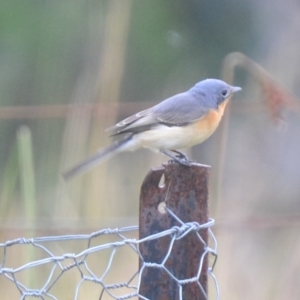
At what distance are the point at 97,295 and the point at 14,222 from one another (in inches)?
36.2

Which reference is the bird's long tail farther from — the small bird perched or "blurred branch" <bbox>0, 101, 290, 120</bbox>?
"blurred branch" <bbox>0, 101, 290, 120</bbox>

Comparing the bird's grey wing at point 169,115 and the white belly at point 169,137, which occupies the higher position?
the bird's grey wing at point 169,115

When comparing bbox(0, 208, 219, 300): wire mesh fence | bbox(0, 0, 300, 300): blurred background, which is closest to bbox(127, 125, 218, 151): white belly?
bbox(0, 0, 300, 300): blurred background

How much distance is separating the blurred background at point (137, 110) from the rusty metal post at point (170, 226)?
2.51ft

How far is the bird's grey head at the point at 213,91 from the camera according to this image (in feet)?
8.03

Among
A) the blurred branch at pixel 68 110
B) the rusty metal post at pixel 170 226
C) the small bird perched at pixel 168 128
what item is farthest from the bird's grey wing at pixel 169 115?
the rusty metal post at pixel 170 226

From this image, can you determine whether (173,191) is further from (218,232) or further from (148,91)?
(148,91)

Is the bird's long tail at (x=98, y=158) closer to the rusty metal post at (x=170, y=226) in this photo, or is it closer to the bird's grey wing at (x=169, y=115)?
the bird's grey wing at (x=169, y=115)

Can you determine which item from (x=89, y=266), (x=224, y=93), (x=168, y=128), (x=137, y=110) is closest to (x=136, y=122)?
(x=168, y=128)

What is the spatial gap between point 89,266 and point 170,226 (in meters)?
1.54

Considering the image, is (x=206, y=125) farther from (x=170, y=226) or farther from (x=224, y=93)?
(x=170, y=226)

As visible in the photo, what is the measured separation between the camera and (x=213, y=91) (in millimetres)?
2461

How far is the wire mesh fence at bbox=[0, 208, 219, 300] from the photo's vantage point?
138cm

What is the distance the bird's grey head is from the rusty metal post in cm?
102
